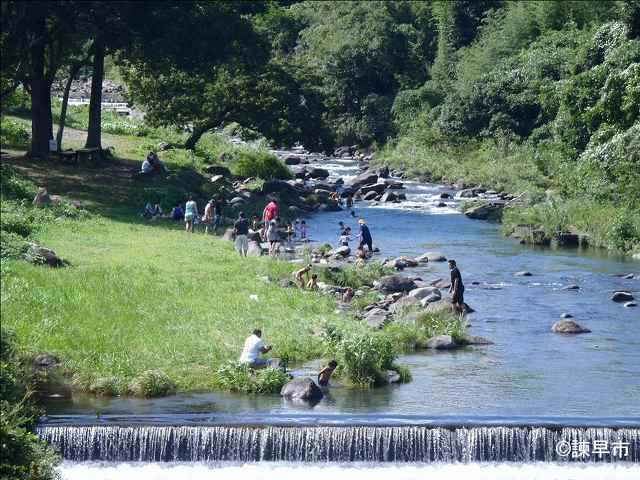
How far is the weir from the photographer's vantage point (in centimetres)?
2105

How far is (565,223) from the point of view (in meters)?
45.2

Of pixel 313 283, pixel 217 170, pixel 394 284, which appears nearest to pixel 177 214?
pixel 313 283

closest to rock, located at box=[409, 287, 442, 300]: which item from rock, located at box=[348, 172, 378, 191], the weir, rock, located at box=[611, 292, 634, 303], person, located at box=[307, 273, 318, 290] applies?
person, located at box=[307, 273, 318, 290]

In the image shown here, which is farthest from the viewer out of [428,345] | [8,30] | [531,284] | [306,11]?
[306,11]

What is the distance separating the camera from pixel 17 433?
17.7m

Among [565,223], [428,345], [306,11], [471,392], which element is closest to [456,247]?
[565,223]

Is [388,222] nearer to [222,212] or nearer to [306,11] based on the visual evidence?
[222,212]

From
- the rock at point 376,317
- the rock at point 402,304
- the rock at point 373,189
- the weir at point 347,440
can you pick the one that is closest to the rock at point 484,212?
the rock at point 373,189

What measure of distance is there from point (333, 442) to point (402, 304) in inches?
421

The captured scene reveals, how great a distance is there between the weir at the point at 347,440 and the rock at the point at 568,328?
27.7 feet

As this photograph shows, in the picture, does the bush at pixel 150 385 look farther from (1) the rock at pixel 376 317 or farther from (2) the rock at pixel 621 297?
(2) the rock at pixel 621 297

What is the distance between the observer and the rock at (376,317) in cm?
2961

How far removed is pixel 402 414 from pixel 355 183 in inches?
1522

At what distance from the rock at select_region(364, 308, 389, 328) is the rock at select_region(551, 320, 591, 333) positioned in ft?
14.0
